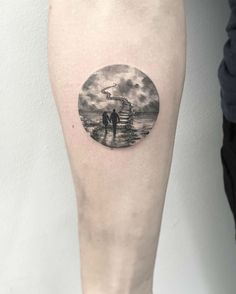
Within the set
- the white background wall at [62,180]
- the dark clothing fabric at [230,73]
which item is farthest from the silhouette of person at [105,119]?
the white background wall at [62,180]

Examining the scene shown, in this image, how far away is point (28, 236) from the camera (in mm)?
805

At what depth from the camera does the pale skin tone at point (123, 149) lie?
0.49 metres

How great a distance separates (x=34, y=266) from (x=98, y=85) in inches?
17.9

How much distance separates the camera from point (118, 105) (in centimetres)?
49

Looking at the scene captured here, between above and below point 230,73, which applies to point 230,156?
below

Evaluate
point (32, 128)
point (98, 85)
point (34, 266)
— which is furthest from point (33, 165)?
point (98, 85)

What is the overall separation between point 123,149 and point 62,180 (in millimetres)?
301

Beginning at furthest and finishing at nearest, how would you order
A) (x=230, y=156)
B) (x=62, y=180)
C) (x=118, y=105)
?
(x=62, y=180), (x=230, y=156), (x=118, y=105)

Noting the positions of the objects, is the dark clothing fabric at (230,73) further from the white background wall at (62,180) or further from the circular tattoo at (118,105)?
the white background wall at (62,180)

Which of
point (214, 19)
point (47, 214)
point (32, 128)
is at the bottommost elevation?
point (47, 214)

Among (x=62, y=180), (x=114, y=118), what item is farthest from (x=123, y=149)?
(x=62, y=180)

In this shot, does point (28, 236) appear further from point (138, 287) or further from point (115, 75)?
point (115, 75)

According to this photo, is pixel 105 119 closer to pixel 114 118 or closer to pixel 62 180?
pixel 114 118

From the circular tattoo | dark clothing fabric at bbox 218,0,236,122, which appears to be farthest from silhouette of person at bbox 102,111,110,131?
dark clothing fabric at bbox 218,0,236,122
